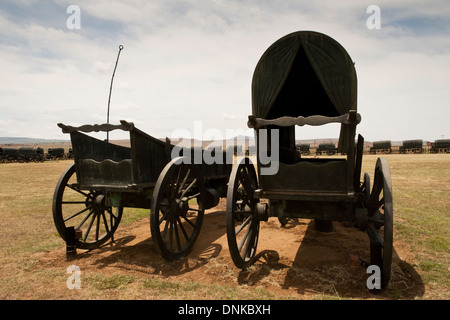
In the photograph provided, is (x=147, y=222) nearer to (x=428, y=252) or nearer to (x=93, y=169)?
(x=93, y=169)

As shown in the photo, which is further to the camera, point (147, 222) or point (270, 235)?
point (147, 222)

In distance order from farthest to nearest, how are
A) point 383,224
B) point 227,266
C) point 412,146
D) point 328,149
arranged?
1. point 328,149
2. point 412,146
3. point 227,266
4. point 383,224

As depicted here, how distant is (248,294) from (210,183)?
3.32 meters

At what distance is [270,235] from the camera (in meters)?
5.50

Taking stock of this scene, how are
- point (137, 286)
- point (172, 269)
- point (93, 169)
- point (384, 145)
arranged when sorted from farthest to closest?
point (384, 145), point (93, 169), point (172, 269), point (137, 286)

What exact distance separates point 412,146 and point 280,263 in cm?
3893

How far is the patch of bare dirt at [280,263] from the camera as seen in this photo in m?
3.40

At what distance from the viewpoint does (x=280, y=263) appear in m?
4.19

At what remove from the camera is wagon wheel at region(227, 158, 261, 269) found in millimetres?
3496

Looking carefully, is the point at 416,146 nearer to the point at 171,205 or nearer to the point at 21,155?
the point at 171,205

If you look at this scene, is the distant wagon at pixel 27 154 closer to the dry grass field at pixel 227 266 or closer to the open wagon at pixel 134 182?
the dry grass field at pixel 227 266

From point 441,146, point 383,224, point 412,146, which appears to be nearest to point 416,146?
point 412,146

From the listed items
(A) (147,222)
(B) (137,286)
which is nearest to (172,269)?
(B) (137,286)

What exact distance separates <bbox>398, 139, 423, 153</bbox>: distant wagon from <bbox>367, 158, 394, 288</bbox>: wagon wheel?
3828cm
